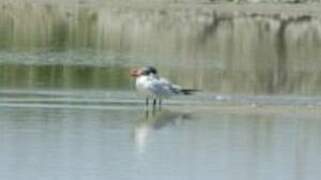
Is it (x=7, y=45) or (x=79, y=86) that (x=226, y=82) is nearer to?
(x=79, y=86)

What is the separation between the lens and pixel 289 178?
1669cm

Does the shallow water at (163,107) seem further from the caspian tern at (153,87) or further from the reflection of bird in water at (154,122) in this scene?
the caspian tern at (153,87)

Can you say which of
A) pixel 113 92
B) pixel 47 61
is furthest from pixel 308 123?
pixel 47 61

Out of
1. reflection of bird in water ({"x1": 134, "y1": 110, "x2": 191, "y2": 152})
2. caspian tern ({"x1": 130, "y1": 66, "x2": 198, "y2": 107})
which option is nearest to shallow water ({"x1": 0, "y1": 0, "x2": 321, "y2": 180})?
reflection of bird in water ({"x1": 134, "y1": 110, "x2": 191, "y2": 152})

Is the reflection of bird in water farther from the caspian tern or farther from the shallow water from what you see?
the caspian tern

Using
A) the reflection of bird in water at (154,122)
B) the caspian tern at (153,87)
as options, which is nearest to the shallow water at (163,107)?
the reflection of bird in water at (154,122)

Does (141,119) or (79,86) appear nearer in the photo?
(141,119)

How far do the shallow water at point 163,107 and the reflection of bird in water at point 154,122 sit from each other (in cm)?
2

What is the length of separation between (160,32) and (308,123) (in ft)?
81.7

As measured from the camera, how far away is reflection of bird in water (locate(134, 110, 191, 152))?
19.7 m

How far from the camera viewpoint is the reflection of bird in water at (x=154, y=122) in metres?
19.7

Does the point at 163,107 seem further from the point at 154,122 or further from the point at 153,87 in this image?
the point at 154,122

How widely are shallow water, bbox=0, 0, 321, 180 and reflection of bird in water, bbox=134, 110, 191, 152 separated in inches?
0.8

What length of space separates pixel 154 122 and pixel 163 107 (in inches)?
89.0
